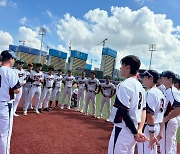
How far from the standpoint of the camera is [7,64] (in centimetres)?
389

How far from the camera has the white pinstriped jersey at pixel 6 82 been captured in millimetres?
3758

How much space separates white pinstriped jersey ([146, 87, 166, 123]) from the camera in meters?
3.54

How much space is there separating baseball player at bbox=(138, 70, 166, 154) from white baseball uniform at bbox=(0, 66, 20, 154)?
2.20 meters

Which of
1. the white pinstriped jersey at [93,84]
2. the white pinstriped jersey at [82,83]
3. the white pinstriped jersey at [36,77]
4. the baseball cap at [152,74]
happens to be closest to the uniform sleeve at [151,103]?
the baseball cap at [152,74]

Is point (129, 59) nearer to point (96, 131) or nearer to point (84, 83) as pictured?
point (96, 131)

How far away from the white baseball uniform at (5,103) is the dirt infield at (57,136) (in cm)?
158

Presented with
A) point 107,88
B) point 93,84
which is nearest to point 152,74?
point 107,88

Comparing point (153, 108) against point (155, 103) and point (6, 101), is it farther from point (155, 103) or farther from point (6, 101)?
point (6, 101)

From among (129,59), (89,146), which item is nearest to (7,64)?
(129,59)

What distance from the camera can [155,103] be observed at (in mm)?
3594

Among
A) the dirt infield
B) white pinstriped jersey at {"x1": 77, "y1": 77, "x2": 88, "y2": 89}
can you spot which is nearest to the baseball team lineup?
the dirt infield

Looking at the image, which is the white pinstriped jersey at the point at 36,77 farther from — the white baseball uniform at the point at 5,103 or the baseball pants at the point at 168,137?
the baseball pants at the point at 168,137

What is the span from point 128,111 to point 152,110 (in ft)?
2.71

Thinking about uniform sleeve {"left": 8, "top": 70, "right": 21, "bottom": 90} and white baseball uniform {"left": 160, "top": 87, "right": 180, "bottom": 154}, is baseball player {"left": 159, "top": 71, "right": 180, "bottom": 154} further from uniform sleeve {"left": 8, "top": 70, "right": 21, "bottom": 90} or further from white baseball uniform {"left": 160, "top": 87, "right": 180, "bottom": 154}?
uniform sleeve {"left": 8, "top": 70, "right": 21, "bottom": 90}
